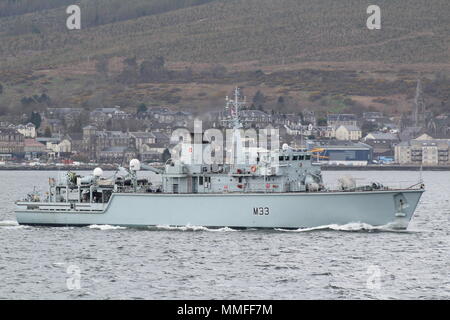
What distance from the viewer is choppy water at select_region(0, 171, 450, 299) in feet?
125

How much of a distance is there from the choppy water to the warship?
620 mm

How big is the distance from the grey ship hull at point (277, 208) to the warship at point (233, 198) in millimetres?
51

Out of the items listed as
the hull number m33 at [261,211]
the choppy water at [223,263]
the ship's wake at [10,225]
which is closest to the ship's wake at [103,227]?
the choppy water at [223,263]

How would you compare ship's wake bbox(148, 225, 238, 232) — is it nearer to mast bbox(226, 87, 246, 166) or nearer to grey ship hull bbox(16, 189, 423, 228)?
grey ship hull bbox(16, 189, 423, 228)

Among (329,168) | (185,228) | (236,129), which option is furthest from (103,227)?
(329,168)

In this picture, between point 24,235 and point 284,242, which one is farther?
point 24,235

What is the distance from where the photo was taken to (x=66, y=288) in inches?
1529

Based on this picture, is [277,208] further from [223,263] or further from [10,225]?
[10,225]

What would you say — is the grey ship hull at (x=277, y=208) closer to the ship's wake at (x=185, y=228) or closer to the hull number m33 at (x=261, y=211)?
the hull number m33 at (x=261, y=211)

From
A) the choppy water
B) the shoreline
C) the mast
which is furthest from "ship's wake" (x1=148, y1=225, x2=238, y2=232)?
the shoreline
